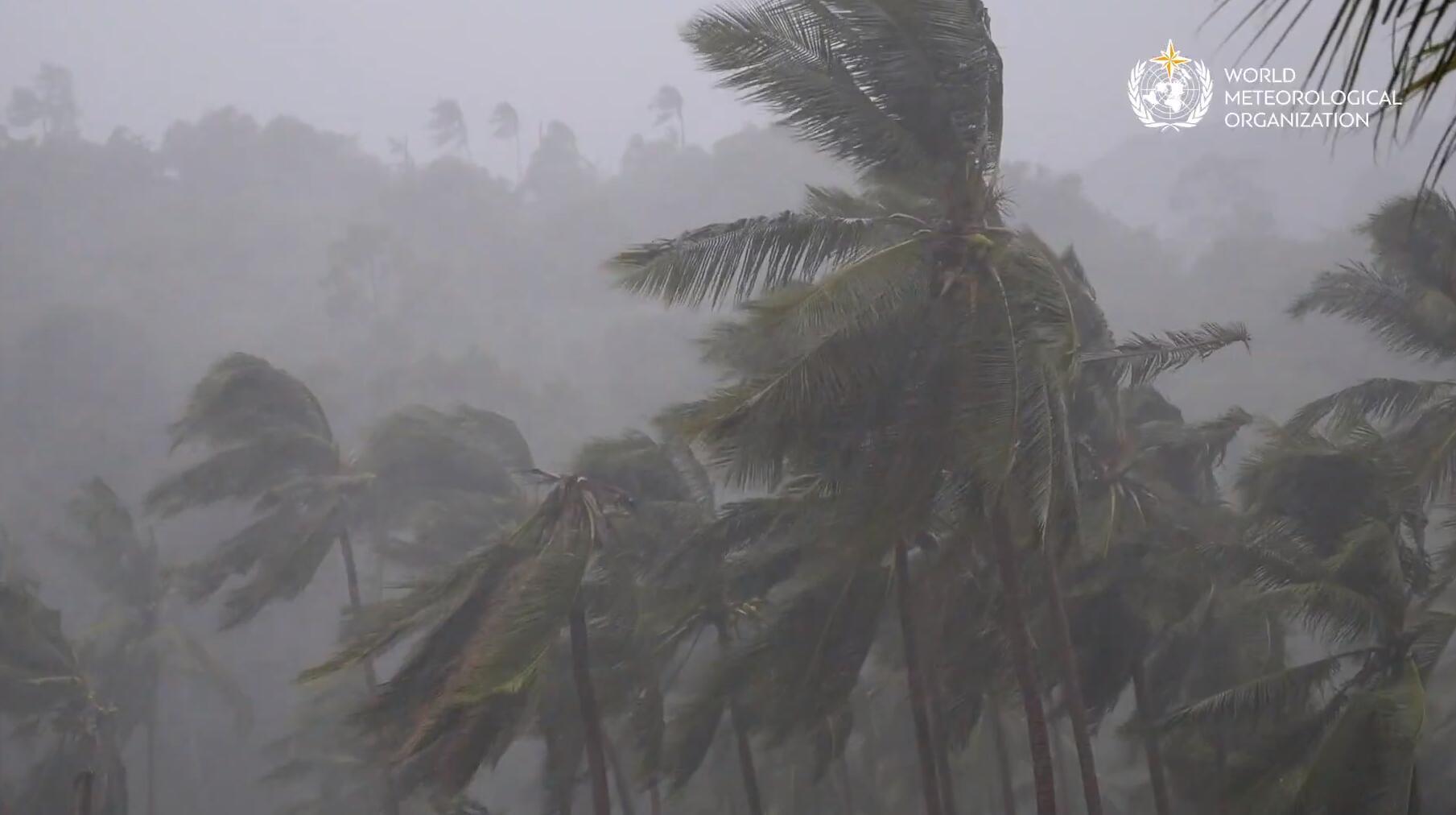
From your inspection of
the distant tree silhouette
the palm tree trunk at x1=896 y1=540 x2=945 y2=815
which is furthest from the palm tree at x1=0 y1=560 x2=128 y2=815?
the distant tree silhouette

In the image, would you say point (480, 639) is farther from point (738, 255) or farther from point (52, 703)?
point (52, 703)

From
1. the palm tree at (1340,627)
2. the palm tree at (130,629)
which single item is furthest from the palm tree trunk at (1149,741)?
the palm tree at (130,629)

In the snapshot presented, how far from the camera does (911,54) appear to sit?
28.5 ft

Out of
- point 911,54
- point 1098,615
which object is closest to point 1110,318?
point 1098,615

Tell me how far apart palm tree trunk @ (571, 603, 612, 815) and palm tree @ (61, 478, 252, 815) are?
18114 mm

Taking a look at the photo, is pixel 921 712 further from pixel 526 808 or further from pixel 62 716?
pixel 526 808

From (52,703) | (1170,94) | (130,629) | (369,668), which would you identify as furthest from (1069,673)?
(130,629)

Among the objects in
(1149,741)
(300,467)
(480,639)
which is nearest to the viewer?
Result: (480,639)

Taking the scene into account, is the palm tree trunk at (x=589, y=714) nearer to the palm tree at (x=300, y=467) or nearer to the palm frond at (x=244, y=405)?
the palm tree at (x=300, y=467)

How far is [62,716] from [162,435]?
29677 millimetres

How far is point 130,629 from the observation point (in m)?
27.5

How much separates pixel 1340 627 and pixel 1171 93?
7307 mm

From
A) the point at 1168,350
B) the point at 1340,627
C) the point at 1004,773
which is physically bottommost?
the point at 1004,773

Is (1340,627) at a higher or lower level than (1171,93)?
lower
